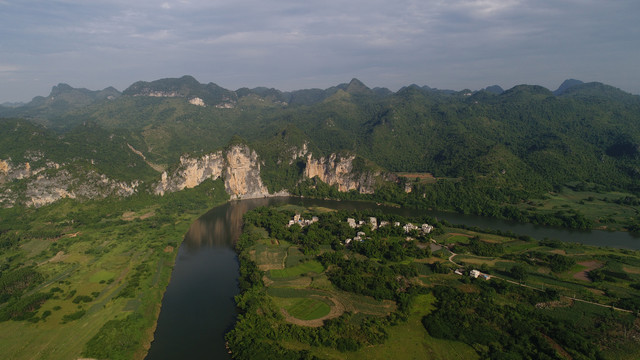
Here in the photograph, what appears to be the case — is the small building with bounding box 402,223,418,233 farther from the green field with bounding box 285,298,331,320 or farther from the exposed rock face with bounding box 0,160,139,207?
the exposed rock face with bounding box 0,160,139,207

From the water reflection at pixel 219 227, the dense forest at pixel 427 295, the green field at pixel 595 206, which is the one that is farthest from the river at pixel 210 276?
the green field at pixel 595 206

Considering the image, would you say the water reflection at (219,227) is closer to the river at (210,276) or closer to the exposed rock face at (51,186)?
the river at (210,276)

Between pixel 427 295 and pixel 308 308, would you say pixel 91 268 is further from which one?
pixel 427 295

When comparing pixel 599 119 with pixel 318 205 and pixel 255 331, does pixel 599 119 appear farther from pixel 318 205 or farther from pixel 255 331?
pixel 255 331

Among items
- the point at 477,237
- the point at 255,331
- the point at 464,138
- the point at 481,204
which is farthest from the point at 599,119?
the point at 255,331

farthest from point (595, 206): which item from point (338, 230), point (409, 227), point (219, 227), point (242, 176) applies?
point (242, 176)

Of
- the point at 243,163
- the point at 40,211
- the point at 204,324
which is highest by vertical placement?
the point at 243,163
